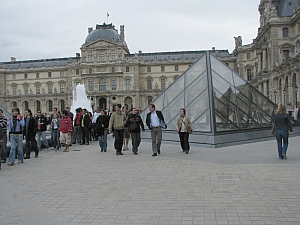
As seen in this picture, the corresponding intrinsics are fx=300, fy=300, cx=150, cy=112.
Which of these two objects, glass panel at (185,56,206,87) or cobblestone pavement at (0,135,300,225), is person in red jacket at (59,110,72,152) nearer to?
cobblestone pavement at (0,135,300,225)

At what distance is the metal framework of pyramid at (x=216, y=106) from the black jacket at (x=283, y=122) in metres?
2.43

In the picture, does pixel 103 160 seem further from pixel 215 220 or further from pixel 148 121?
pixel 215 220

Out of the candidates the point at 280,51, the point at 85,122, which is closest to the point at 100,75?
the point at 280,51

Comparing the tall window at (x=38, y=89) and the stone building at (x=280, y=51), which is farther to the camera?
the tall window at (x=38, y=89)

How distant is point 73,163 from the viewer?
759 centimetres

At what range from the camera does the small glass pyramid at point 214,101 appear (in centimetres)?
1041

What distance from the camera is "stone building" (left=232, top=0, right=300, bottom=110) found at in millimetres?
30453

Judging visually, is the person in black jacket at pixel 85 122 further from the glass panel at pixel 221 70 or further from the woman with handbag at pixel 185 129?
the glass panel at pixel 221 70

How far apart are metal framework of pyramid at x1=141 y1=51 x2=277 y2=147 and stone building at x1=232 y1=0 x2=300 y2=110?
721 inches

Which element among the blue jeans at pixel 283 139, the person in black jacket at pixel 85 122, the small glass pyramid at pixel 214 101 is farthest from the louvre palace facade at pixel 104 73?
the blue jeans at pixel 283 139

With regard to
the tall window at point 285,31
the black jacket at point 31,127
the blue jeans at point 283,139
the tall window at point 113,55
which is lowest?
the blue jeans at point 283,139

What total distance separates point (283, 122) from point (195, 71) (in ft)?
17.4

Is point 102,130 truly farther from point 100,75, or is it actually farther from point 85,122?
point 100,75

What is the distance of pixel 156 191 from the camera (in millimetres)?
4676
